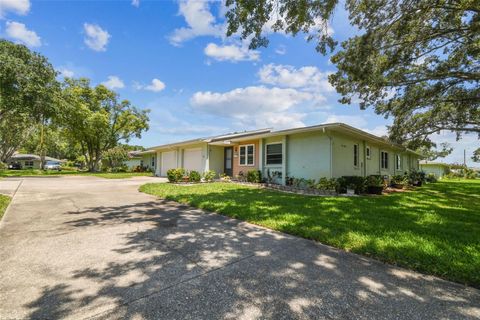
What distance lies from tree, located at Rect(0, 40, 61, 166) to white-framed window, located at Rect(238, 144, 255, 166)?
16187mm

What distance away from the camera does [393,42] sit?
834cm

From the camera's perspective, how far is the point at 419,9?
22.2 feet

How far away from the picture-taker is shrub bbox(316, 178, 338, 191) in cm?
1068

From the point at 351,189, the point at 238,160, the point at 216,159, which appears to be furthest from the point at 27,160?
the point at 351,189

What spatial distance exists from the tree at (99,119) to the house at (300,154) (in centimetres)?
1318

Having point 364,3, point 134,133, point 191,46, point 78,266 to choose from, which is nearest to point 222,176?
point 191,46

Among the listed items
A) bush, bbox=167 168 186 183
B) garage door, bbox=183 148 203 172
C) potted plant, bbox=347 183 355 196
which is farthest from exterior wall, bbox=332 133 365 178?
garage door, bbox=183 148 203 172

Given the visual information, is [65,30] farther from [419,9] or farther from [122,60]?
[419,9]

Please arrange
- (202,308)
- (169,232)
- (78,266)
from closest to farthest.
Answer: (202,308) < (78,266) < (169,232)

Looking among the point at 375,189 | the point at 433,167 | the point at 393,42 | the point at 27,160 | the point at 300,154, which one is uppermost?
the point at 393,42

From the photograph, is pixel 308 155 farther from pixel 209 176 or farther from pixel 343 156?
pixel 209 176

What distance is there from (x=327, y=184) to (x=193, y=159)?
38.9 ft

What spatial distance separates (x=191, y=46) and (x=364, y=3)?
8.22 meters

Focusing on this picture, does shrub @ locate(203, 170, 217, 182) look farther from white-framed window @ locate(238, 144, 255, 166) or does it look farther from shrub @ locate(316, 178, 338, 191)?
shrub @ locate(316, 178, 338, 191)
